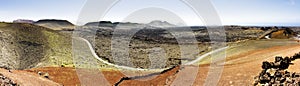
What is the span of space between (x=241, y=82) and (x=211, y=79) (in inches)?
82.4

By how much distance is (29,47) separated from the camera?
62.9 metres

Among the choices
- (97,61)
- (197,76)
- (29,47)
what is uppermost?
(197,76)

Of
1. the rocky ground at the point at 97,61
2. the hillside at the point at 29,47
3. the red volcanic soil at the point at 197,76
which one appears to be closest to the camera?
the red volcanic soil at the point at 197,76

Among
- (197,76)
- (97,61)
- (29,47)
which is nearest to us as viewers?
(197,76)

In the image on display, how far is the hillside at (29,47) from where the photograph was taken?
52.2 meters

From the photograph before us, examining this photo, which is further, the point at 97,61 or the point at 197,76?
the point at 97,61

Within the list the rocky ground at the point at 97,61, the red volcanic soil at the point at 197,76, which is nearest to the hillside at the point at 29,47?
the rocky ground at the point at 97,61

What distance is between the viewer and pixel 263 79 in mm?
13750

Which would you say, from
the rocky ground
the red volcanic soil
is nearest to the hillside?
the rocky ground

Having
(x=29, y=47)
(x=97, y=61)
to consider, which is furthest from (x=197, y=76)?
(x=29, y=47)

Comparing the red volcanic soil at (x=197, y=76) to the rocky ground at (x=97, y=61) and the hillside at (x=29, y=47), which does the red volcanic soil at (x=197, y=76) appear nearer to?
the rocky ground at (x=97, y=61)

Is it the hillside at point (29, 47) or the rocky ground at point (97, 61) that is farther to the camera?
the hillside at point (29, 47)

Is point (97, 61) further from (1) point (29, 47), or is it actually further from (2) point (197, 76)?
(2) point (197, 76)

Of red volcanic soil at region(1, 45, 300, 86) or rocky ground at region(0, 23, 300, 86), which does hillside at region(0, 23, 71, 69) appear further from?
red volcanic soil at region(1, 45, 300, 86)
